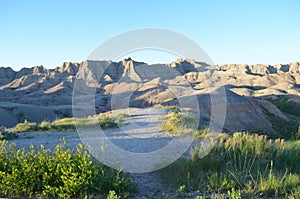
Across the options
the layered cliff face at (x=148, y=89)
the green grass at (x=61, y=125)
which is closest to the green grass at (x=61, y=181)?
the layered cliff face at (x=148, y=89)

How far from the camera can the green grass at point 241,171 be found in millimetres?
6078

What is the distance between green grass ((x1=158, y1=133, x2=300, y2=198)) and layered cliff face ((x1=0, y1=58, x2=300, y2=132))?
498cm

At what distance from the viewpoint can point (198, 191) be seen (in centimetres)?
618

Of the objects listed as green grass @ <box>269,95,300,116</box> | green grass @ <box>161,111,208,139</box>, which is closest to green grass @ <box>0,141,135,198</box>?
green grass @ <box>161,111,208,139</box>

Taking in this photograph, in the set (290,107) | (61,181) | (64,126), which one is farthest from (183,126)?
(290,107)

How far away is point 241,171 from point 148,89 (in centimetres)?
6342

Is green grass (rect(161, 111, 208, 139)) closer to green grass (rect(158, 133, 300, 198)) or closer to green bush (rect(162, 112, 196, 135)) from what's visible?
green bush (rect(162, 112, 196, 135))

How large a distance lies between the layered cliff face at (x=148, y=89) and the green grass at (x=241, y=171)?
16.3 feet

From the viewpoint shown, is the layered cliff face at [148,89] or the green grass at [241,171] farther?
the layered cliff face at [148,89]

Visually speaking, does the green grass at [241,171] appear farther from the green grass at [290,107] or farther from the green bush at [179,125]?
the green grass at [290,107]

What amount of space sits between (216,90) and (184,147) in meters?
12.4

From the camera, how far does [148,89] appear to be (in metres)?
70.4

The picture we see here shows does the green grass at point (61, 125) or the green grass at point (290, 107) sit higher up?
the green grass at point (290, 107)

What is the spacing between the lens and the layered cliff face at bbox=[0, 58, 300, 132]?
1839cm
